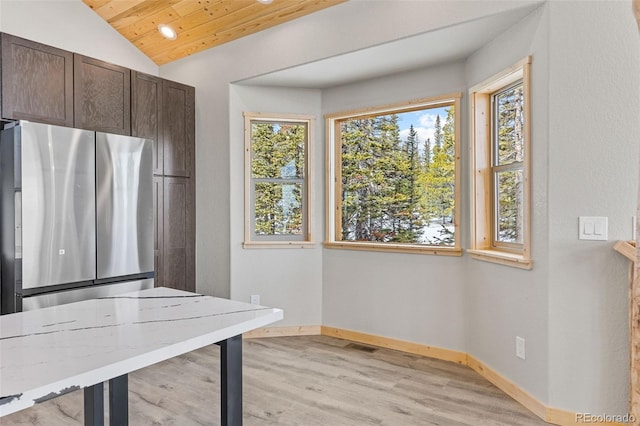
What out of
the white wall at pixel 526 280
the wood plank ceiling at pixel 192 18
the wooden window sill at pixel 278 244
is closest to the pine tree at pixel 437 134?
the white wall at pixel 526 280

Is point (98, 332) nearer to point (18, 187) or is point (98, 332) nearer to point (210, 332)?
point (210, 332)

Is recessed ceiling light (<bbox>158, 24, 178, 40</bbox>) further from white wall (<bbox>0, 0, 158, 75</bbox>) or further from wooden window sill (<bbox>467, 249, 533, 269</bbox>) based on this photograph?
wooden window sill (<bbox>467, 249, 533, 269</bbox>)

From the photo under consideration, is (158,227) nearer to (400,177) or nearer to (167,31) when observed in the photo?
(167,31)

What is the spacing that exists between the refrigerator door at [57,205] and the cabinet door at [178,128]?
2.64ft

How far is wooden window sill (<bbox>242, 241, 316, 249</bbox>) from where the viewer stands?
3.81m

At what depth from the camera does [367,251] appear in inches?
145

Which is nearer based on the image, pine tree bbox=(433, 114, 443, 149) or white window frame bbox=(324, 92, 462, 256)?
white window frame bbox=(324, 92, 462, 256)

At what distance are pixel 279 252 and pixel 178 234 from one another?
3.17 feet

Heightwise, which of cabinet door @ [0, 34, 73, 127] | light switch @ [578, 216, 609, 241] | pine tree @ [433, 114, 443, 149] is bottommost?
light switch @ [578, 216, 609, 241]

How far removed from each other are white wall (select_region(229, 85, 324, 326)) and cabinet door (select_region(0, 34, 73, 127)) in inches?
52.4

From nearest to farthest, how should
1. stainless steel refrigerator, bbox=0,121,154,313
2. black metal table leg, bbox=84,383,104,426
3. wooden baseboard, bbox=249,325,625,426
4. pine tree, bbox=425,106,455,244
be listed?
black metal table leg, bbox=84,383,104,426 < wooden baseboard, bbox=249,325,625,426 < stainless steel refrigerator, bbox=0,121,154,313 < pine tree, bbox=425,106,455,244

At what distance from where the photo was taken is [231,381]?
1501 millimetres

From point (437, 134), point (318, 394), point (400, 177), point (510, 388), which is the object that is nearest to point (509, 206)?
point (437, 134)

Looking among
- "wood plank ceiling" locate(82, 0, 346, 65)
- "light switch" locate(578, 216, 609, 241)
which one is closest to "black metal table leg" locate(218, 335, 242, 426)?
"light switch" locate(578, 216, 609, 241)
